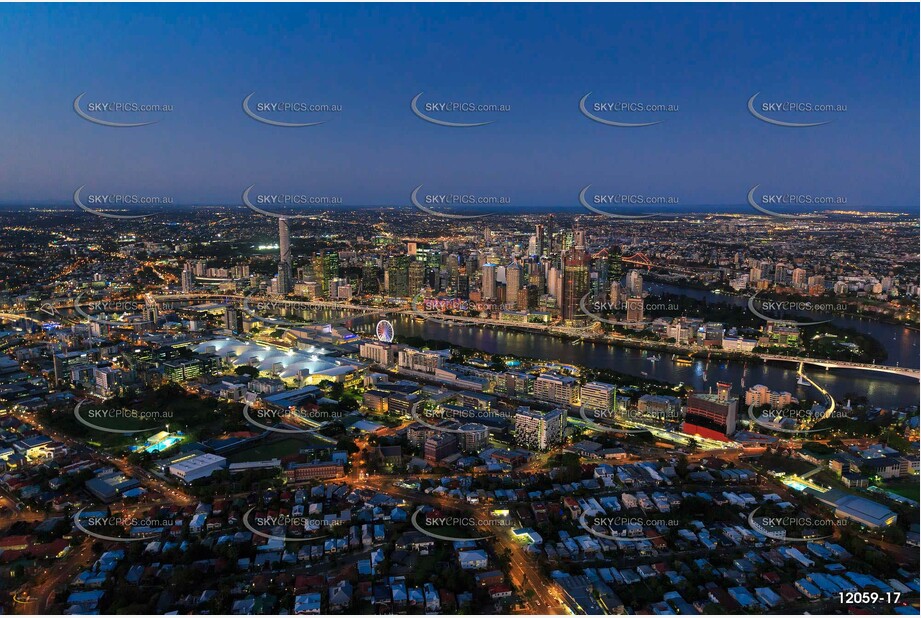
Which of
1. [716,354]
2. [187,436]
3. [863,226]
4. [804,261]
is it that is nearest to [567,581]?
[187,436]

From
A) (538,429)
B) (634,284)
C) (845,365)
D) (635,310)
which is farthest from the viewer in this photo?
(634,284)

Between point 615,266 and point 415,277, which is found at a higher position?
point 615,266

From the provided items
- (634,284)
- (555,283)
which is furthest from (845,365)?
(555,283)

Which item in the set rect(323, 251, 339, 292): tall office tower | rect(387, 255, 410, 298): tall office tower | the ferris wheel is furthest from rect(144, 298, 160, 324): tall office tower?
rect(387, 255, 410, 298): tall office tower

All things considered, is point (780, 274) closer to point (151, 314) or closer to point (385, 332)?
point (385, 332)

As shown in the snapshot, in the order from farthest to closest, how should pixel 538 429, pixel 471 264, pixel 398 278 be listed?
pixel 471 264, pixel 398 278, pixel 538 429
